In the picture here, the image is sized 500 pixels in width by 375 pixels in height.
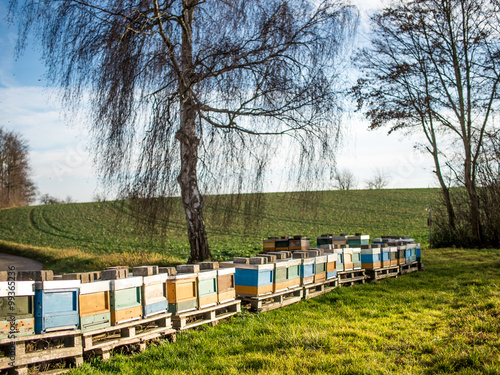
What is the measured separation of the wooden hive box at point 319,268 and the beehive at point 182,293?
3117 millimetres

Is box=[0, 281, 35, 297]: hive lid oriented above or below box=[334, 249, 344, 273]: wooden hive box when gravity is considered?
above

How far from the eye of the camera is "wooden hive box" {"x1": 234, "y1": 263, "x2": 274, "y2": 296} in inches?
250

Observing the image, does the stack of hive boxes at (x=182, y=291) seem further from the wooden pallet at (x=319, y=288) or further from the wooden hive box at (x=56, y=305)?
the wooden pallet at (x=319, y=288)

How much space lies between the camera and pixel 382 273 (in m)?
10.8

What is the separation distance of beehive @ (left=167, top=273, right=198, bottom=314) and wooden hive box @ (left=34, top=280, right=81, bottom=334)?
4.19 feet

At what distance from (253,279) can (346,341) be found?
6.27ft

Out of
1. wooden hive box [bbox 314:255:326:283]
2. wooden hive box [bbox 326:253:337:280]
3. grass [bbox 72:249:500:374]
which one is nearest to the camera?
grass [bbox 72:249:500:374]

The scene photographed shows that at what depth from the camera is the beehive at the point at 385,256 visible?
1021cm

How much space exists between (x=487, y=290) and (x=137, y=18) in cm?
924

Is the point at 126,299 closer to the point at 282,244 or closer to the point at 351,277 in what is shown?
the point at 351,277

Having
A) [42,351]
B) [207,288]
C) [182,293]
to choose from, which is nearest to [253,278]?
[207,288]

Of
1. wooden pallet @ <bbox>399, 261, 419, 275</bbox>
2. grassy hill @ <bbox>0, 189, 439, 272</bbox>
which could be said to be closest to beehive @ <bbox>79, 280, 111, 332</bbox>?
grassy hill @ <bbox>0, 189, 439, 272</bbox>

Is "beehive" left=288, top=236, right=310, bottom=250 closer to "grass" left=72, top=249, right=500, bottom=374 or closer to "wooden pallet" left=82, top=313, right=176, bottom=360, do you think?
"grass" left=72, top=249, right=500, bottom=374

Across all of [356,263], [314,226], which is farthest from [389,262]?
[314,226]
